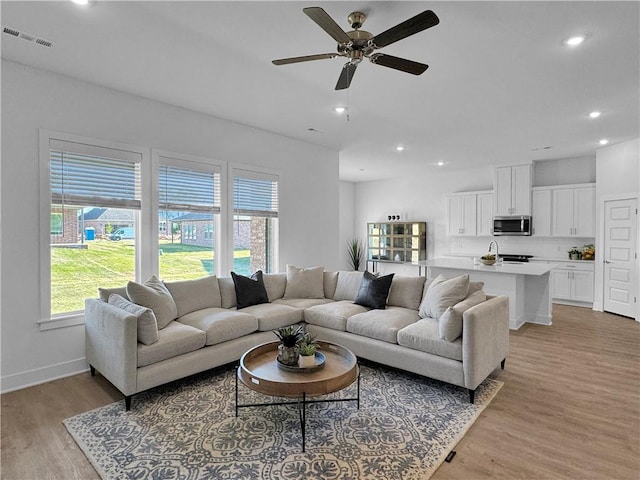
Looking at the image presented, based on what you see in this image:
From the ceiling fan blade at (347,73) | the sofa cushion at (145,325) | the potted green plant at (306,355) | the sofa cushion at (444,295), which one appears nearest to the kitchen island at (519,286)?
the sofa cushion at (444,295)

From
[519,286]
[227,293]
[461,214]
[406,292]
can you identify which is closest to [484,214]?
[461,214]

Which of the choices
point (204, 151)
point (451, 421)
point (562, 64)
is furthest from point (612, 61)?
point (204, 151)

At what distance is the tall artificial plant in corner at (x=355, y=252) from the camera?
976cm

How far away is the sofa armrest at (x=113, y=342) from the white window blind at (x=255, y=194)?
220cm

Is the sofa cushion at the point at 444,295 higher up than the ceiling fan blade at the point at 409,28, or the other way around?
the ceiling fan blade at the point at 409,28

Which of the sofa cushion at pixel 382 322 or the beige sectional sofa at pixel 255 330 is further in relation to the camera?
the sofa cushion at pixel 382 322

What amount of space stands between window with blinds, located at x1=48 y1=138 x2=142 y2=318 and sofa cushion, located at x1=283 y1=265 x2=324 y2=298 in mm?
1904

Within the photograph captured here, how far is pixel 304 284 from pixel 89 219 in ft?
8.49

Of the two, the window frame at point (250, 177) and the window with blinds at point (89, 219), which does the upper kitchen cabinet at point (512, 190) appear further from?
the window with blinds at point (89, 219)

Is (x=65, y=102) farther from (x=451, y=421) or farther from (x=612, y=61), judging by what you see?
(x=612, y=61)

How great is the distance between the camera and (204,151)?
14.7ft

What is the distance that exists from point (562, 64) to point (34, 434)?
5.14 m

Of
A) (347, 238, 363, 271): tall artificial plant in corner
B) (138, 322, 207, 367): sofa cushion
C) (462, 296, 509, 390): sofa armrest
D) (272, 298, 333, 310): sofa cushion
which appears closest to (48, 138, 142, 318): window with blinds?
(138, 322, 207, 367): sofa cushion

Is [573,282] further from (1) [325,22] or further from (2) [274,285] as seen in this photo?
(1) [325,22]
